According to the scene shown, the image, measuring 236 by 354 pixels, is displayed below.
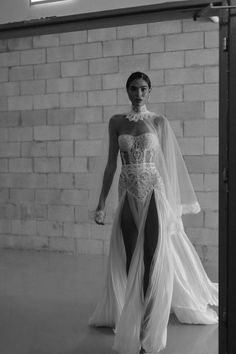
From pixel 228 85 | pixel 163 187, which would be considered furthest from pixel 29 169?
pixel 228 85

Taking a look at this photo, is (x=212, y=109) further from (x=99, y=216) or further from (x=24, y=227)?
(x=24, y=227)

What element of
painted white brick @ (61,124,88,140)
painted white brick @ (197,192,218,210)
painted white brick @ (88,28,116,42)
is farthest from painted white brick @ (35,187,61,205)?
painted white brick @ (88,28,116,42)

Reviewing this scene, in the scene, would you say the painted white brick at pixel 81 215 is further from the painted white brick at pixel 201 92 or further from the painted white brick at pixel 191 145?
the painted white brick at pixel 201 92

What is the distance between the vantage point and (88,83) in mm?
5047

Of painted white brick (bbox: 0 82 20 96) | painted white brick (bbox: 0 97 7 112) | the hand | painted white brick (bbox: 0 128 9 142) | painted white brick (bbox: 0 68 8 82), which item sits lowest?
the hand

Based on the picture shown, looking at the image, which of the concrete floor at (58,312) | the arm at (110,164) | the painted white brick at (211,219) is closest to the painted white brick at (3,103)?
the concrete floor at (58,312)

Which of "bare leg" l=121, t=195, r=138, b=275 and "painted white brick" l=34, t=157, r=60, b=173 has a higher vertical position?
"painted white brick" l=34, t=157, r=60, b=173

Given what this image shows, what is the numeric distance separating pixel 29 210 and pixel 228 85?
12.6ft

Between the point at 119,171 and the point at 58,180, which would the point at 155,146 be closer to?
the point at 119,171

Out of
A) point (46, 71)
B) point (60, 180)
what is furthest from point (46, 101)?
point (60, 180)

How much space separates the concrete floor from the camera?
104 inches

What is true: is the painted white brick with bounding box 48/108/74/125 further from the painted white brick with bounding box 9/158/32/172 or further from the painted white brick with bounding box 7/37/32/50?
the painted white brick with bounding box 7/37/32/50

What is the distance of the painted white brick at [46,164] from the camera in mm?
5230

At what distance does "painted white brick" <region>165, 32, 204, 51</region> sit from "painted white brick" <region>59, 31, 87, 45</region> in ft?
3.19
